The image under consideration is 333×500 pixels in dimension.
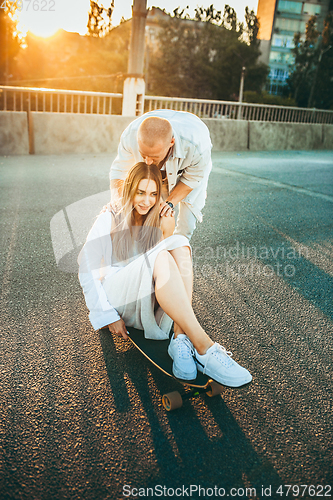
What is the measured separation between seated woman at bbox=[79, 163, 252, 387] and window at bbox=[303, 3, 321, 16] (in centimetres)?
8663

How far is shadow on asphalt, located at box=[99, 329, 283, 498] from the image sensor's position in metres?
1.80

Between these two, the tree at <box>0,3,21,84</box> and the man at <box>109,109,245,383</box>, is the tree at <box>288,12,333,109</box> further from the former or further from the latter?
the man at <box>109,109,245,383</box>

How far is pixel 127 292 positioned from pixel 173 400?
754 millimetres

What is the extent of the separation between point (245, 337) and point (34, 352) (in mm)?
1521

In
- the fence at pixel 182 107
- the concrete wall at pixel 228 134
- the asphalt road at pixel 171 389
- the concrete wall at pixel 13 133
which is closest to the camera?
the asphalt road at pixel 171 389

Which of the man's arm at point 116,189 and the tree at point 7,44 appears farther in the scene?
the tree at point 7,44

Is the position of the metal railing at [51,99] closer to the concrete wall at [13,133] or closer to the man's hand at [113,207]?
the concrete wall at [13,133]

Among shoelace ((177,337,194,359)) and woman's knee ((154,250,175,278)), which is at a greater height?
woman's knee ((154,250,175,278))

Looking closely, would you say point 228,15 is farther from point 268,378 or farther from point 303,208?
point 268,378

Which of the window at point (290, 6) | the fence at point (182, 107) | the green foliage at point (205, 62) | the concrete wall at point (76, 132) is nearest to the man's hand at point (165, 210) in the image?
the concrete wall at point (76, 132)

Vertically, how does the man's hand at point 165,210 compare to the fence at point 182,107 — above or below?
below

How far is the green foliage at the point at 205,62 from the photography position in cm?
5153

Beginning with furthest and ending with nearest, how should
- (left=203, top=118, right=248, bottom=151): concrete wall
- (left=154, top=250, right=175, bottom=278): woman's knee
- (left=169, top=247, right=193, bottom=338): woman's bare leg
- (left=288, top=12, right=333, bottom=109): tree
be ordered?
1. (left=288, top=12, right=333, bottom=109): tree
2. (left=203, top=118, right=248, bottom=151): concrete wall
3. (left=169, top=247, right=193, bottom=338): woman's bare leg
4. (left=154, top=250, right=175, bottom=278): woman's knee

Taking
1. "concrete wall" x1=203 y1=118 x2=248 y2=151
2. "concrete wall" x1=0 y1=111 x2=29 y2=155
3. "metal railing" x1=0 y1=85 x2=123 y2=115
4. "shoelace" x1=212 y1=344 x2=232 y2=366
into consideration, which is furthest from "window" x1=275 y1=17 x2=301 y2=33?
"shoelace" x1=212 y1=344 x2=232 y2=366
